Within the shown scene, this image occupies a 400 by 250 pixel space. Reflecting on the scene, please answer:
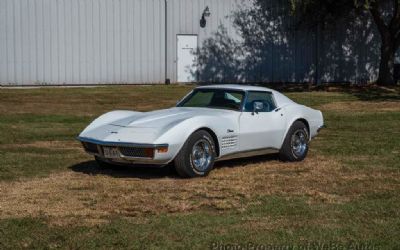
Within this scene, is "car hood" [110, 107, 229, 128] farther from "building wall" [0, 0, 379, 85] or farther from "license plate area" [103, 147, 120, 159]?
"building wall" [0, 0, 379, 85]

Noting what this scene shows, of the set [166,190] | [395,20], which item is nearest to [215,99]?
[166,190]

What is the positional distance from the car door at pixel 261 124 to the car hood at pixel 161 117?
365 mm

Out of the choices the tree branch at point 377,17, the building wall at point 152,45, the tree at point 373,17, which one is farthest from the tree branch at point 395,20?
the building wall at point 152,45

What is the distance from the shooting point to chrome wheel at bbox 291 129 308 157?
10.5 metres

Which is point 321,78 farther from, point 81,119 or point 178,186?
point 178,186

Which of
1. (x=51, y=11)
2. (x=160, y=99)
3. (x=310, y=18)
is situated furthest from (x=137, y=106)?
(x=310, y=18)

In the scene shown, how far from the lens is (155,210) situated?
699cm

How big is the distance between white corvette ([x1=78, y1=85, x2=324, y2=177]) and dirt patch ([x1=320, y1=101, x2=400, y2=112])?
9883 mm

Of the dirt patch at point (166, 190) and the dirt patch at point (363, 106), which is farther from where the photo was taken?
the dirt patch at point (363, 106)

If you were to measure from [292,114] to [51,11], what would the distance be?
56.1ft

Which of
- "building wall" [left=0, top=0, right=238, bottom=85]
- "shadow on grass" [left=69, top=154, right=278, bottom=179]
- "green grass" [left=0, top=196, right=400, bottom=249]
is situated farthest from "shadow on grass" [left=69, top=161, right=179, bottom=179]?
"building wall" [left=0, top=0, right=238, bottom=85]

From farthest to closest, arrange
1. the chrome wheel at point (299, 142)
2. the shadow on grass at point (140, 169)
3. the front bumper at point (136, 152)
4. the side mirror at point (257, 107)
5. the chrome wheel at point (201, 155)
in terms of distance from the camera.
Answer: the chrome wheel at point (299, 142), the side mirror at point (257, 107), the shadow on grass at point (140, 169), the chrome wheel at point (201, 155), the front bumper at point (136, 152)

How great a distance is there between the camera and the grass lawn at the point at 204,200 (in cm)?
593

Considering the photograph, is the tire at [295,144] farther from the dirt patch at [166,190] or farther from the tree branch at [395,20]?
the tree branch at [395,20]
